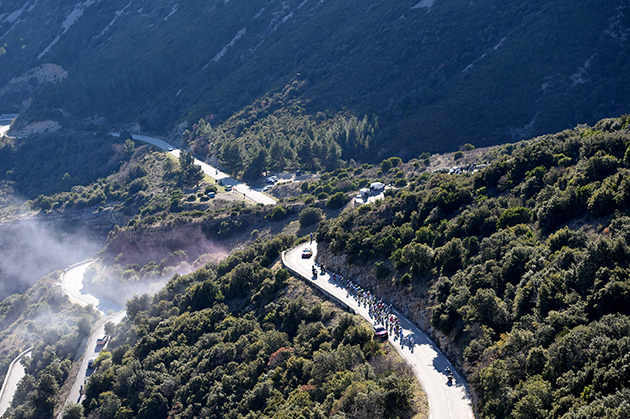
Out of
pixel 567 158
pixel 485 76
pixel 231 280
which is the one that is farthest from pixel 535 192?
pixel 485 76

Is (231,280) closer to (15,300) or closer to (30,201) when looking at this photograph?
(15,300)

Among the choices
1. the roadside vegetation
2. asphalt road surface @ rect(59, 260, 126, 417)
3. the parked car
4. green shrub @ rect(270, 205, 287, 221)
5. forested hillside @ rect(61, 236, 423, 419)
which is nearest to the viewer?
forested hillside @ rect(61, 236, 423, 419)

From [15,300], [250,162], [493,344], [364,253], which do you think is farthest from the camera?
[250,162]

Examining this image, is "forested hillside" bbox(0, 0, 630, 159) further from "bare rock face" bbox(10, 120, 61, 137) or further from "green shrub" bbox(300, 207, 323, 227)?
"green shrub" bbox(300, 207, 323, 227)

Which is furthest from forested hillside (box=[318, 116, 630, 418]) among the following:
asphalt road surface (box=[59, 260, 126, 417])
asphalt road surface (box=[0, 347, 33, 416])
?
asphalt road surface (box=[0, 347, 33, 416])

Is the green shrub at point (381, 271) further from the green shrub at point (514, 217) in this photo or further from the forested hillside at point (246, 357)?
the green shrub at point (514, 217)

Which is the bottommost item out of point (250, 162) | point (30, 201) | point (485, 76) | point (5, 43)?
point (485, 76)

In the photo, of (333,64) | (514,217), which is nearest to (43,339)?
(514,217)
